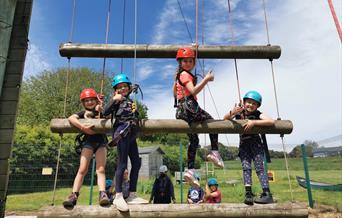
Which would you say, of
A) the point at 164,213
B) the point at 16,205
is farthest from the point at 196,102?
the point at 16,205

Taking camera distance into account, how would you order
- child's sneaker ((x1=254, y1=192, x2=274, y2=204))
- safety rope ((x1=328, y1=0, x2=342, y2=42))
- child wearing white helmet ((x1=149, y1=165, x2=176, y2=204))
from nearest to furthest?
safety rope ((x1=328, y1=0, x2=342, y2=42)) < child's sneaker ((x1=254, y1=192, x2=274, y2=204)) < child wearing white helmet ((x1=149, y1=165, x2=176, y2=204))

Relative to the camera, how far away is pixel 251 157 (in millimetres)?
3287

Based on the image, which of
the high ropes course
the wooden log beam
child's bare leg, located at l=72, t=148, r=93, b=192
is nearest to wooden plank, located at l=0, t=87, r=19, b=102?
the high ropes course

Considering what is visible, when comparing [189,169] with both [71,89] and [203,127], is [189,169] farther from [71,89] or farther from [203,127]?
[71,89]

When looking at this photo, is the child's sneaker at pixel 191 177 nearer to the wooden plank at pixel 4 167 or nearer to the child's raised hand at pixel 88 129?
the child's raised hand at pixel 88 129

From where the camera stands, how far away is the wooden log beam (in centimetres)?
259

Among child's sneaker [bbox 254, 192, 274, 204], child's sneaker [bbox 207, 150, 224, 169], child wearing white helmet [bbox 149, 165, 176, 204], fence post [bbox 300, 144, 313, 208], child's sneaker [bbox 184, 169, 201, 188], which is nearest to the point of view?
child's sneaker [bbox 254, 192, 274, 204]

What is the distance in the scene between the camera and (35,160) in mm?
11195

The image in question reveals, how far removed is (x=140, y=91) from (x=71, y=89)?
3172cm

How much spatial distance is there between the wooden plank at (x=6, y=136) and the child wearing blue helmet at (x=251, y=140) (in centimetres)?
364

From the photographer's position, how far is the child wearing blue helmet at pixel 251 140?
9.95 feet

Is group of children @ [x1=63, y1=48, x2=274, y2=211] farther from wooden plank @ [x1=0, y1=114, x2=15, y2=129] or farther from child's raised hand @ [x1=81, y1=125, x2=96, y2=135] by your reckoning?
wooden plank @ [x1=0, y1=114, x2=15, y2=129]

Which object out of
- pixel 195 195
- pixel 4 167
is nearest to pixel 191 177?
pixel 195 195

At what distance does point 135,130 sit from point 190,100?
66cm
